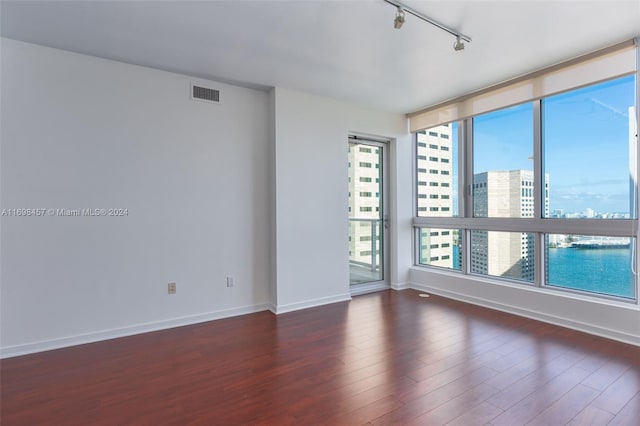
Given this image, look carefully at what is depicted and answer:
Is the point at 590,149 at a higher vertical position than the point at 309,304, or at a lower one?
higher

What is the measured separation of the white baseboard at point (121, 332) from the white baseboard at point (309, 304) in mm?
220

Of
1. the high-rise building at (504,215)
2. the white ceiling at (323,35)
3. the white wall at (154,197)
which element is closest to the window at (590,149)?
the high-rise building at (504,215)

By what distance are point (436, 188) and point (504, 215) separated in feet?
3.64

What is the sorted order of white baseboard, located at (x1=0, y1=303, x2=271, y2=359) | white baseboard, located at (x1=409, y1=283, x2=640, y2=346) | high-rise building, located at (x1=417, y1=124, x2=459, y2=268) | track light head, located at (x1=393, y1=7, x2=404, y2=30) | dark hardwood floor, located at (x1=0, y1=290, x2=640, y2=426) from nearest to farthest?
dark hardwood floor, located at (x1=0, y1=290, x2=640, y2=426) < track light head, located at (x1=393, y1=7, x2=404, y2=30) < white baseboard, located at (x1=0, y1=303, x2=271, y2=359) < white baseboard, located at (x1=409, y1=283, x2=640, y2=346) < high-rise building, located at (x1=417, y1=124, x2=459, y2=268)

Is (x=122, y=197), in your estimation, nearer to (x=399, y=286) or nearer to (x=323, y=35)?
(x=323, y=35)

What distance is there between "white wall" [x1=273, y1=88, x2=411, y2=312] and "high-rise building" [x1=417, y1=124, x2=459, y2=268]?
1062 mm

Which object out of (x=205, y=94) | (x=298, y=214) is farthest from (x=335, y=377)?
(x=205, y=94)

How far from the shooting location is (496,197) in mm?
3939

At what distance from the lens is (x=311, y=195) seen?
4000 millimetres

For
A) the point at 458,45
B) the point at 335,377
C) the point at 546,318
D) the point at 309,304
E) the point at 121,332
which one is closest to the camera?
the point at 335,377

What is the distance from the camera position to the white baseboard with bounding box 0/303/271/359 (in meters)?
2.68

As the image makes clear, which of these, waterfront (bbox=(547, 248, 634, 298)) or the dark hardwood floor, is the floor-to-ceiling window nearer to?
waterfront (bbox=(547, 248, 634, 298))

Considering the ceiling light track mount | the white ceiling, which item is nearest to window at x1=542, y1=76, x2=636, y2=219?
the white ceiling

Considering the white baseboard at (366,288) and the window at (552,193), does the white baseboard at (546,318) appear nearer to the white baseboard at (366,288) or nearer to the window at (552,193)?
the window at (552,193)
